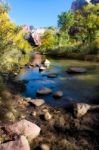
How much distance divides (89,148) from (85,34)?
48.5 metres

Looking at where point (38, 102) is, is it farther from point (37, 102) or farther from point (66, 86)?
point (66, 86)

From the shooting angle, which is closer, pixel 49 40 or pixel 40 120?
pixel 40 120

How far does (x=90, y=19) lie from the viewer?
53688mm

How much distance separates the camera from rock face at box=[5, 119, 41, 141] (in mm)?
9164

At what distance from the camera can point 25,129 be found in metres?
9.38

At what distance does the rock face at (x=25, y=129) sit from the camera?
361 inches

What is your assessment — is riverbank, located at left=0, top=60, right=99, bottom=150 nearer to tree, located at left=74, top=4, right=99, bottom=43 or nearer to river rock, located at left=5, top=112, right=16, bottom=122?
river rock, located at left=5, top=112, right=16, bottom=122

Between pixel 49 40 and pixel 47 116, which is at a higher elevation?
pixel 49 40

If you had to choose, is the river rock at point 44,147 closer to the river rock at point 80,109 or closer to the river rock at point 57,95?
A: the river rock at point 80,109

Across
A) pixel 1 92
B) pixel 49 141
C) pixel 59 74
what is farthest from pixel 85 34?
pixel 49 141

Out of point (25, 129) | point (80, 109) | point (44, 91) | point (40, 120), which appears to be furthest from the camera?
point (44, 91)

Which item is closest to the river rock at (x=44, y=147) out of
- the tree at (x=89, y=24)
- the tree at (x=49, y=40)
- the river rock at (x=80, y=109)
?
the river rock at (x=80, y=109)

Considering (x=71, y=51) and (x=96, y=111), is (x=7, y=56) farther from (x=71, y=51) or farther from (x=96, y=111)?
(x=71, y=51)

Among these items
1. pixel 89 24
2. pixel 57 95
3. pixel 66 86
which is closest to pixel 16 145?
pixel 57 95
